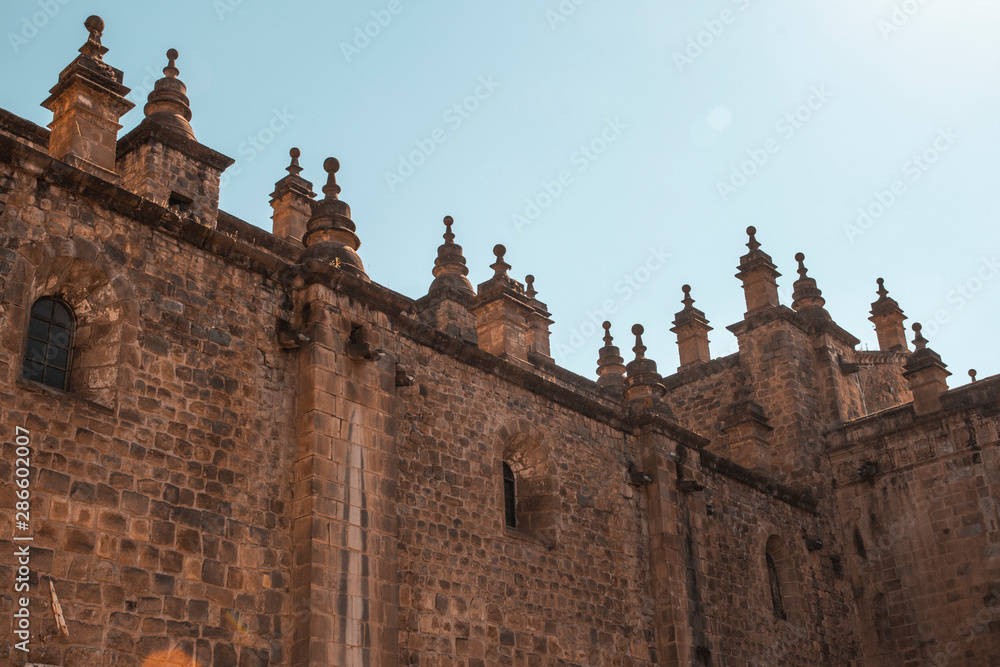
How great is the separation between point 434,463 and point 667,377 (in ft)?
39.1

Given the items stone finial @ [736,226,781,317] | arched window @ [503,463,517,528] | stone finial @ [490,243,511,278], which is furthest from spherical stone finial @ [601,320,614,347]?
arched window @ [503,463,517,528]

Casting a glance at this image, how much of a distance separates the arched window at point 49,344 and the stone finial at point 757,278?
49.7 feet

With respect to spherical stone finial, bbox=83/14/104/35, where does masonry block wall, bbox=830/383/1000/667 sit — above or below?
below

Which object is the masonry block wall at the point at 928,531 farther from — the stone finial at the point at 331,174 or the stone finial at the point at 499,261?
the stone finial at the point at 331,174

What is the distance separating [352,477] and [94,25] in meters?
5.46

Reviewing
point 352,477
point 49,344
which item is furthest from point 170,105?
point 352,477

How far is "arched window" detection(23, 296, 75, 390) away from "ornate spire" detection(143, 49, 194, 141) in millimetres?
3649

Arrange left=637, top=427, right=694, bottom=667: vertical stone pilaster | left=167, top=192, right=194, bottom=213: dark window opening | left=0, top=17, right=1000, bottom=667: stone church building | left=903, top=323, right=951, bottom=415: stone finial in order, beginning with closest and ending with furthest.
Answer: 1. left=0, top=17, right=1000, bottom=667: stone church building
2. left=167, top=192, right=194, bottom=213: dark window opening
3. left=637, top=427, right=694, bottom=667: vertical stone pilaster
4. left=903, top=323, right=951, bottom=415: stone finial

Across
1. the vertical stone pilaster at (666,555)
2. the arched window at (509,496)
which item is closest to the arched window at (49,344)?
the arched window at (509,496)

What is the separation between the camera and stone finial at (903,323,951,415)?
19.2 meters

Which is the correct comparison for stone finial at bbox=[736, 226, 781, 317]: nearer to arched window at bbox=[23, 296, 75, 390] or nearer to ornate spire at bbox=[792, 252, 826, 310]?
ornate spire at bbox=[792, 252, 826, 310]

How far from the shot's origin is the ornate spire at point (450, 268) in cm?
2016

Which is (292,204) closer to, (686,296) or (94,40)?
(94,40)

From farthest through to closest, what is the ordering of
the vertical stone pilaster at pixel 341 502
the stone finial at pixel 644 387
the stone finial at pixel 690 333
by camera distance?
the stone finial at pixel 690 333
the stone finial at pixel 644 387
the vertical stone pilaster at pixel 341 502
